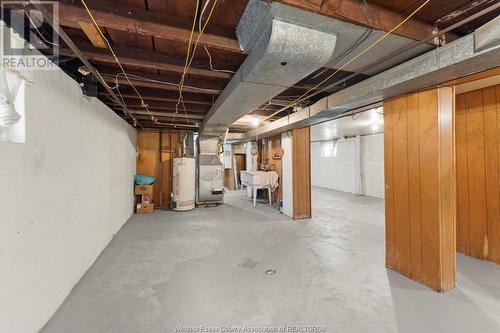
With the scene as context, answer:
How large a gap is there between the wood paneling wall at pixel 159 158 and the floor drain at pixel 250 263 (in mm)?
4015

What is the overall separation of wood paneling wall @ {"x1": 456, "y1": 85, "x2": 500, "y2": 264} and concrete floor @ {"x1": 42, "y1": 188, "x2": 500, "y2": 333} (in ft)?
0.88

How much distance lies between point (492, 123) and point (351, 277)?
8.04 feet

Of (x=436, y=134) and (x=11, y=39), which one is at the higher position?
(x=11, y=39)

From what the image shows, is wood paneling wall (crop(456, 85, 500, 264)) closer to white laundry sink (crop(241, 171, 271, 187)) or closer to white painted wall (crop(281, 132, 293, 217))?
white painted wall (crop(281, 132, 293, 217))

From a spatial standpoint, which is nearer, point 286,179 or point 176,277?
point 176,277

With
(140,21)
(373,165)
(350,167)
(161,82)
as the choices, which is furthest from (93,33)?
(350,167)

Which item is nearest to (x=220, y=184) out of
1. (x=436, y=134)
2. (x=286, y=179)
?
(x=286, y=179)

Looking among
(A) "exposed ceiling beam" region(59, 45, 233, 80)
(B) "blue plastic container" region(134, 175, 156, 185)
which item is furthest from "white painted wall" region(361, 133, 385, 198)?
(B) "blue plastic container" region(134, 175, 156, 185)

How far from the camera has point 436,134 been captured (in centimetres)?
195

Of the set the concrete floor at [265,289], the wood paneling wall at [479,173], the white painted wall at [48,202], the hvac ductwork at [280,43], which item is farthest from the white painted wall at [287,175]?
the white painted wall at [48,202]

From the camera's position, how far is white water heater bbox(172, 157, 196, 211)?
17.5 feet

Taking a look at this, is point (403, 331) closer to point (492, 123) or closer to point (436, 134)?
point (436, 134)

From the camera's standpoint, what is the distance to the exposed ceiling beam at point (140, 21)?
54.1 inches

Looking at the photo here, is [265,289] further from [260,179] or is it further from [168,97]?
[260,179]
